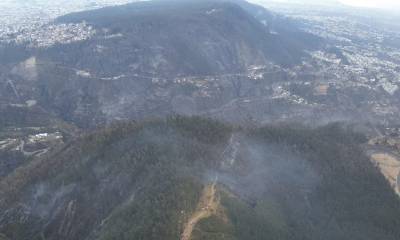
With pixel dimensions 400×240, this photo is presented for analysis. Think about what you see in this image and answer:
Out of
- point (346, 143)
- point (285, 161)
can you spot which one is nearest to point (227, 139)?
point (285, 161)

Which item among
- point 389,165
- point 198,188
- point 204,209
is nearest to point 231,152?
point 198,188

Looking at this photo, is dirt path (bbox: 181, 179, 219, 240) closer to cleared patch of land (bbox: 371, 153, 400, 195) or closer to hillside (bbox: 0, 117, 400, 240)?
hillside (bbox: 0, 117, 400, 240)

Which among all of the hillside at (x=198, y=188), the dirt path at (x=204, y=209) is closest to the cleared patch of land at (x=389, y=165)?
the hillside at (x=198, y=188)

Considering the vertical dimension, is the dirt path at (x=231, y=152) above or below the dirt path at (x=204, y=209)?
below

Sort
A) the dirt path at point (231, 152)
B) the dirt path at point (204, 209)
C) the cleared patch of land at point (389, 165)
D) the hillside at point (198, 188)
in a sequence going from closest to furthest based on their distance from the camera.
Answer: the dirt path at point (204, 209)
the hillside at point (198, 188)
the dirt path at point (231, 152)
the cleared patch of land at point (389, 165)

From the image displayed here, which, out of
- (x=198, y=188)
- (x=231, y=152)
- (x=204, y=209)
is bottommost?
(x=231, y=152)

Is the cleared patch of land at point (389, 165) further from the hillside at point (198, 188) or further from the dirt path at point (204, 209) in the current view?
the dirt path at point (204, 209)

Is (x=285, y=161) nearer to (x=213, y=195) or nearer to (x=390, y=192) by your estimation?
(x=390, y=192)

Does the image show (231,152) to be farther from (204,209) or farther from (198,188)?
(204,209)
